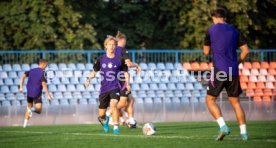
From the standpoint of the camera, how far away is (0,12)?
30484 millimetres

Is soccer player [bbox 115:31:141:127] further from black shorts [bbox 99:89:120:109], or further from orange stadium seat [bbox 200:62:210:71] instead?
orange stadium seat [bbox 200:62:210:71]

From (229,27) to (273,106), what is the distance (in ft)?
48.4

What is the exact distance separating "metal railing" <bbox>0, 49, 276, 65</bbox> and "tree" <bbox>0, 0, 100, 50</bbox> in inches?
54.2

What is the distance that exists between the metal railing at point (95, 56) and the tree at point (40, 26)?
138 centimetres

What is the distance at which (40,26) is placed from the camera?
29828 mm

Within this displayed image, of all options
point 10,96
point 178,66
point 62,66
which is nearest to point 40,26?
point 62,66

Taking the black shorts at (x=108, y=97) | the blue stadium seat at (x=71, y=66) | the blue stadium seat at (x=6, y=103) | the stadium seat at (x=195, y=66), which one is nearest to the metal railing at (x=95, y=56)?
the stadium seat at (x=195, y=66)

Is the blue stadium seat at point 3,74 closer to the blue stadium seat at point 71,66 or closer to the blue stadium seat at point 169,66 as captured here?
the blue stadium seat at point 71,66

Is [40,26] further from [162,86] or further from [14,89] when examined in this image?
[162,86]

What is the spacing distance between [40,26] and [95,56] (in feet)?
8.51

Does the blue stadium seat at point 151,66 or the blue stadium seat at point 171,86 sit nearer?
the blue stadium seat at point 151,66

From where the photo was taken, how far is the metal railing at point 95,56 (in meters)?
27.9

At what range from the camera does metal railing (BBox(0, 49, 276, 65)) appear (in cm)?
2788

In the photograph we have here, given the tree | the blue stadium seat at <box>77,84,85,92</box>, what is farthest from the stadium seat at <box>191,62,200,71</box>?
the blue stadium seat at <box>77,84,85,92</box>
